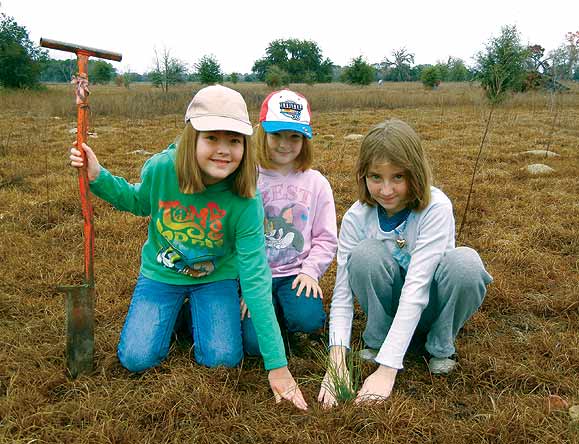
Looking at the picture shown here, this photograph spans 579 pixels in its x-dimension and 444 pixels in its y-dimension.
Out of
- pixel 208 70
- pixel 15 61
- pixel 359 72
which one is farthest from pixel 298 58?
pixel 15 61

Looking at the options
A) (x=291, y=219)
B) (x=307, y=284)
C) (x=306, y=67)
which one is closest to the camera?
(x=307, y=284)

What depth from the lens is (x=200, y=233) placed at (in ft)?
7.36

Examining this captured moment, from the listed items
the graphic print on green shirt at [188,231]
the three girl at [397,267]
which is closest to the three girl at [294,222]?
the three girl at [397,267]

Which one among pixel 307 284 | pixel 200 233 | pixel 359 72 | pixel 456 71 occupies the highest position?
pixel 456 71

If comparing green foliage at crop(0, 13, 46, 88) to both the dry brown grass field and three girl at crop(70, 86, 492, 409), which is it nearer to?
the dry brown grass field

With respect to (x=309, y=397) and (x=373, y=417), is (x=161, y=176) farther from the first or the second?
(x=373, y=417)

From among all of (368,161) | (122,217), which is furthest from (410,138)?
(122,217)

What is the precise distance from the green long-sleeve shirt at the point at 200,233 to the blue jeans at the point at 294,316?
0.88 ft

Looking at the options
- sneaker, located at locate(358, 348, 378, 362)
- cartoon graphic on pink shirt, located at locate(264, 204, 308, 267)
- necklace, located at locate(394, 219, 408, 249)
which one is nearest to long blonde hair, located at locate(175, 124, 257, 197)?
cartoon graphic on pink shirt, located at locate(264, 204, 308, 267)

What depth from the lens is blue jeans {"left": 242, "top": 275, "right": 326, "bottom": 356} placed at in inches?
92.3

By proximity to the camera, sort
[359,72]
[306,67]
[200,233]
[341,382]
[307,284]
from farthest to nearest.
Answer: [306,67] < [359,72] < [307,284] < [200,233] < [341,382]

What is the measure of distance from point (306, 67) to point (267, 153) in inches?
2075

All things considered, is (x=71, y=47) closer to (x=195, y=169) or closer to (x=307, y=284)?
(x=195, y=169)

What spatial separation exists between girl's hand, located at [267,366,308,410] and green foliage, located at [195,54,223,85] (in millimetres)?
32566
